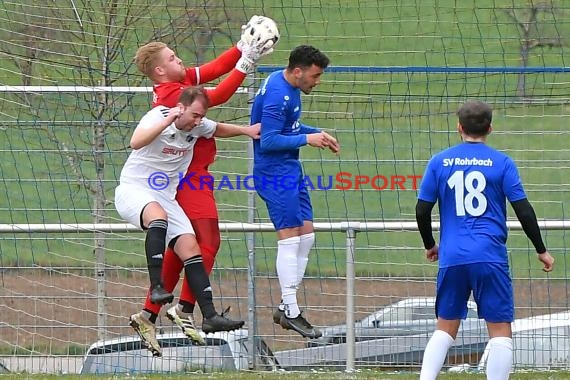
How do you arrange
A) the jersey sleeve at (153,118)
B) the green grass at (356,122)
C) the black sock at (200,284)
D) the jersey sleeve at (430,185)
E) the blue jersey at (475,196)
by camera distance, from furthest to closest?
the green grass at (356,122), the black sock at (200,284), the jersey sleeve at (153,118), the jersey sleeve at (430,185), the blue jersey at (475,196)

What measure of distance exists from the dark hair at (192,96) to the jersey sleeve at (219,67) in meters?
0.49

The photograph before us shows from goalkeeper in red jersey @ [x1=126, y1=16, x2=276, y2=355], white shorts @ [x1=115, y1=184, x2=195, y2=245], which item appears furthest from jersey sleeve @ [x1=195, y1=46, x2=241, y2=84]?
white shorts @ [x1=115, y1=184, x2=195, y2=245]

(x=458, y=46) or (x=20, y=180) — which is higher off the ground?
(x=458, y=46)

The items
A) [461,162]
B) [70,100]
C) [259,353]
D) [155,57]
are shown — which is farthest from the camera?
[70,100]

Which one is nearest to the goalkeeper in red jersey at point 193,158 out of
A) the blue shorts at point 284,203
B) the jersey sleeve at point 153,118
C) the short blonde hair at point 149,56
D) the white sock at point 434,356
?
the short blonde hair at point 149,56

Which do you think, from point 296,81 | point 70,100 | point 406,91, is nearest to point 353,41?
point 406,91

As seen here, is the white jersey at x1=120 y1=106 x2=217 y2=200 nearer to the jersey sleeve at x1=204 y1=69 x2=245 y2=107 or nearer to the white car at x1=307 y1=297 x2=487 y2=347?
the jersey sleeve at x1=204 y1=69 x2=245 y2=107

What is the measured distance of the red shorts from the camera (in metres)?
8.04

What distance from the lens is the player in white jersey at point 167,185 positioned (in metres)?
7.64

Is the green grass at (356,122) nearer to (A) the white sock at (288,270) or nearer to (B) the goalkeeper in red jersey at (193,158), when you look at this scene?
(B) the goalkeeper in red jersey at (193,158)

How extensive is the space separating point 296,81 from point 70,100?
2.80 m

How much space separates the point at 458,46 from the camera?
970 centimetres

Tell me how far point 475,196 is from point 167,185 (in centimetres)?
205

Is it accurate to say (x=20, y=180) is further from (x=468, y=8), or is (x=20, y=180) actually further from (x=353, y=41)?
(x=468, y=8)
